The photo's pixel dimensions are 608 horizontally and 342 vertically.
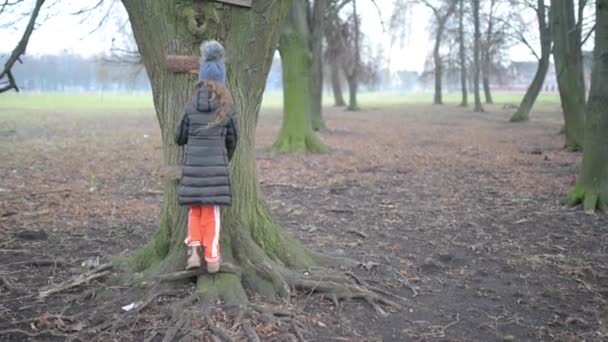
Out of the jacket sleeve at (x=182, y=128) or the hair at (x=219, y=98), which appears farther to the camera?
the jacket sleeve at (x=182, y=128)

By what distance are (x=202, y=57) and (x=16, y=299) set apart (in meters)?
2.48

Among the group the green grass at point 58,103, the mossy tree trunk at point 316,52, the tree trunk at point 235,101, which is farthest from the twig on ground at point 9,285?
the green grass at point 58,103

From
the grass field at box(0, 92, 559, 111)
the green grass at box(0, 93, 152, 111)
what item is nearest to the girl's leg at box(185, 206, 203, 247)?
the grass field at box(0, 92, 559, 111)

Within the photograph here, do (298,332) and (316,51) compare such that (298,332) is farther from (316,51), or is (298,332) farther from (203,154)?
(316,51)

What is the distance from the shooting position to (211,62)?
13.6 ft

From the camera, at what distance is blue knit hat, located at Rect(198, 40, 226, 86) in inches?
163

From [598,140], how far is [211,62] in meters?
6.47

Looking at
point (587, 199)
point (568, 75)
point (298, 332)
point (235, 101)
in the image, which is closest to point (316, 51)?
point (568, 75)

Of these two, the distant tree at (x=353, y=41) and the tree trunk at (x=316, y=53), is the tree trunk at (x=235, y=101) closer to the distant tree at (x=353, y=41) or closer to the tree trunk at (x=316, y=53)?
the tree trunk at (x=316, y=53)

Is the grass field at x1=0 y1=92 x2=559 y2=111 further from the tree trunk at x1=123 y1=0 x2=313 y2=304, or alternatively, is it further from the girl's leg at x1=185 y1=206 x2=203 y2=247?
the girl's leg at x1=185 y1=206 x2=203 y2=247

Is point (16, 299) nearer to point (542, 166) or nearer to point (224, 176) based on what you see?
point (224, 176)

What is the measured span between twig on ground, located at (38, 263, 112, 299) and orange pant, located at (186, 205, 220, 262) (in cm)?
99

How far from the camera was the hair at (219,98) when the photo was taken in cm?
416

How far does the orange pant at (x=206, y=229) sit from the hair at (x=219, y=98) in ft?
2.33
